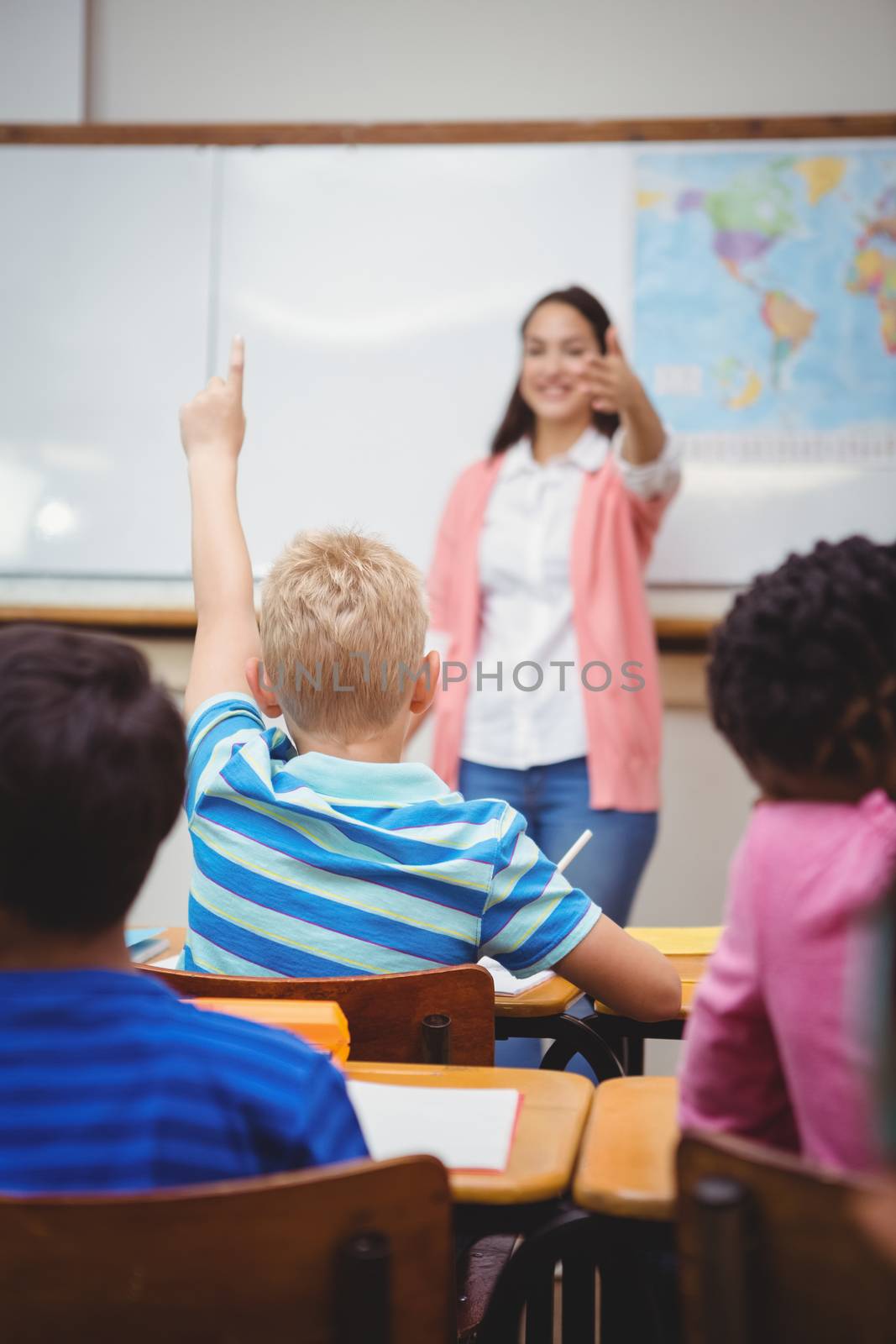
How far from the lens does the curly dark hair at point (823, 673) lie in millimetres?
804

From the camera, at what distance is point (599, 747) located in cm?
245

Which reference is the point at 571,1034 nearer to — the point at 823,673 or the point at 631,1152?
the point at 631,1152

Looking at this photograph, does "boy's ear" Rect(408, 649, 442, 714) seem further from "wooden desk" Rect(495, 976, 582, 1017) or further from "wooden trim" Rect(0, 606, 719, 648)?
"wooden trim" Rect(0, 606, 719, 648)

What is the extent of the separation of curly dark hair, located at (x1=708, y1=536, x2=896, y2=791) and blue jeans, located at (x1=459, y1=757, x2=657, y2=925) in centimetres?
160

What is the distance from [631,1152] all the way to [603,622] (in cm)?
178

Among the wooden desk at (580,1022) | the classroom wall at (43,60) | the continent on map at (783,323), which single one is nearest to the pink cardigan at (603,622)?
the continent on map at (783,323)

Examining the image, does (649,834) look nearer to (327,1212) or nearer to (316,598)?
(316,598)

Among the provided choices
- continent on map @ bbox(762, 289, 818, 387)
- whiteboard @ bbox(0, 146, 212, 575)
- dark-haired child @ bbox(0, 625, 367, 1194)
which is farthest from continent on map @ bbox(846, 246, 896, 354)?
dark-haired child @ bbox(0, 625, 367, 1194)

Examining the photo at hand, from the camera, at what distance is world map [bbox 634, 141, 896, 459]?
289cm

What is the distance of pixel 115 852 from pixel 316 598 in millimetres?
624

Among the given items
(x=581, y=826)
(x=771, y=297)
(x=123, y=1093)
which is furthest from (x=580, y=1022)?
(x=771, y=297)

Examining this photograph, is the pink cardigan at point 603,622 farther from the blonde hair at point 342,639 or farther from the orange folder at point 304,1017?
the orange folder at point 304,1017

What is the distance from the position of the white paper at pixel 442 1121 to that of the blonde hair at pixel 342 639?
1.46 ft

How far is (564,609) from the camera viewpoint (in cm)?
257
